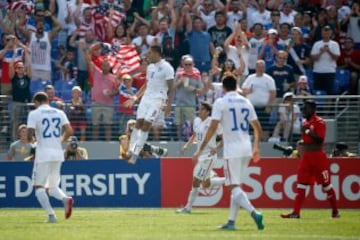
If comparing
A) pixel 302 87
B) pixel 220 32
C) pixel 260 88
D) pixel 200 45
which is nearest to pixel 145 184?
pixel 260 88

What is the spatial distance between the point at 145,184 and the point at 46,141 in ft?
18.1

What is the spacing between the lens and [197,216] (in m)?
22.8

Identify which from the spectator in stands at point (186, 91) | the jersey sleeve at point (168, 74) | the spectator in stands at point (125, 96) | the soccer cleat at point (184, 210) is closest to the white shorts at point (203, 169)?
the soccer cleat at point (184, 210)

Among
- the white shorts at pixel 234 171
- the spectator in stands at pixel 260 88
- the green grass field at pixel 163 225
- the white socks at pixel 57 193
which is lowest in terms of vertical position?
the green grass field at pixel 163 225

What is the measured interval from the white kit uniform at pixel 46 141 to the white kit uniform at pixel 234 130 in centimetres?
341

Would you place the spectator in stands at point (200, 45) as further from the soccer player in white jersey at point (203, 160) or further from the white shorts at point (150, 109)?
the soccer player in white jersey at point (203, 160)

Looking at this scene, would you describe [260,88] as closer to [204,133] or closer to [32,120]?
[204,133]

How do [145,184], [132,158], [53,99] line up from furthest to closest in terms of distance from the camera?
[53,99], [145,184], [132,158]

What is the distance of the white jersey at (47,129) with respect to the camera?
21.0m

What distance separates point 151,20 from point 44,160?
11471 mm

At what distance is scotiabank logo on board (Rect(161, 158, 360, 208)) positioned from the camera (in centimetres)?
2589

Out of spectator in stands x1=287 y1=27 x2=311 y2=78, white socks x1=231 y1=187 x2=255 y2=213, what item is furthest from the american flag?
white socks x1=231 y1=187 x2=255 y2=213

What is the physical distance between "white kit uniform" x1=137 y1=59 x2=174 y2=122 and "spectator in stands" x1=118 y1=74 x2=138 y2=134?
3748 millimetres

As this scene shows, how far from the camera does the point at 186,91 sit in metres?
28.6
